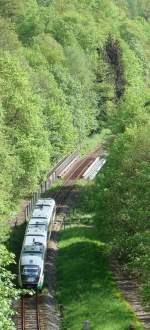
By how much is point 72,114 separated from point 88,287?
66673 millimetres

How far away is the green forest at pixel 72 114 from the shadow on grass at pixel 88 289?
274 cm

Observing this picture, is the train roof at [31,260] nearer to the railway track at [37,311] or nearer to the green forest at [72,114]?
the green forest at [72,114]

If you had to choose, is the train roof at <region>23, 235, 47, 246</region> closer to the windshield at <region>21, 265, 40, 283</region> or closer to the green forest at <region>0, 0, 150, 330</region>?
the green forest at <region>0, 0, 150, 330</region>

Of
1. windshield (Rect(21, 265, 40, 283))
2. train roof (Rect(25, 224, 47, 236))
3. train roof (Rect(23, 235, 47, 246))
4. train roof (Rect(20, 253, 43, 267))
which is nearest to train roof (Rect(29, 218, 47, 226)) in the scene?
train roof (Rect(25, 224, 47, 236))

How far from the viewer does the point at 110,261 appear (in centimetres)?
5825

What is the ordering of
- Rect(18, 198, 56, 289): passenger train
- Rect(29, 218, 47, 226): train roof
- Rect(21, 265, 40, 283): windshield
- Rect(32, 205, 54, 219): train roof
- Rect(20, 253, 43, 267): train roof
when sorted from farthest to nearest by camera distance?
Result: Rect(32, 205, 54, 219): train roof, Rect(29, 218, 47, 226): train roof, Rect(20, 253, 43, 267): train roof, Rect(18, 198, 56, 289): passenger train, Rect(21, 265, 40, 283): windshield

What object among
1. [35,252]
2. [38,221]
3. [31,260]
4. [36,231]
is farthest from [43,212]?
[31,260]

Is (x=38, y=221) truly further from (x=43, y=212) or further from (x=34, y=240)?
(x=34, y=240)

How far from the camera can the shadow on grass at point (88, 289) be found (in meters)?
43.1

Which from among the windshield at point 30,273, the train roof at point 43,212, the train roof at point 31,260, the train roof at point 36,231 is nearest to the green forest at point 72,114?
the windshield at point 30,273

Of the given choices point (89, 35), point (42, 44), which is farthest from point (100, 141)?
point (89, 35)

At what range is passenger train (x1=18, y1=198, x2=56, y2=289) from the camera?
49.3 m

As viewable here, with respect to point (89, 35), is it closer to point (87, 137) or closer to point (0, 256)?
point (87, 137)

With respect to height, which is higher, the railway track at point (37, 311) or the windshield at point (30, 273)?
the windshield at point (30, 273)
